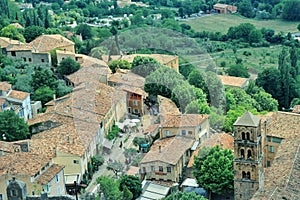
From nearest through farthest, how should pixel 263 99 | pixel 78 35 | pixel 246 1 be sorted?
pixel 263 99
pixel 78 35
pixel 246 1

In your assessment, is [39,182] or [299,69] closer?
[39,182]

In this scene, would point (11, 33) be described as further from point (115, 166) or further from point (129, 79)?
point (115, 166)

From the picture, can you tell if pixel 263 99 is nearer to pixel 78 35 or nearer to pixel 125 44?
pixel 125 44

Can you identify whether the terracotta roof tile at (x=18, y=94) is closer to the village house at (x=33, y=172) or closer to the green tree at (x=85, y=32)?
the village house at (x=33, y=172)

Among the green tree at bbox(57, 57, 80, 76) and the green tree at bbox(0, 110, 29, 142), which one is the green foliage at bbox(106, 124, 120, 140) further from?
the green tree at bbox(57, 57, 80, 76)

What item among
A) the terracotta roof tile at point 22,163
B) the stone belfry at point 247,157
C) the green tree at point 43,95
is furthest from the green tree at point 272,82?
the terracotta roof tile at point 22,163

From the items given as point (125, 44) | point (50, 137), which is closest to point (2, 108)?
point (50, 137)

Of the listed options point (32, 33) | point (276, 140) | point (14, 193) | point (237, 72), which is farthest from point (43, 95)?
point (237, 72)
